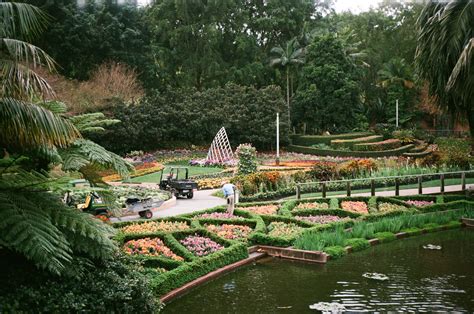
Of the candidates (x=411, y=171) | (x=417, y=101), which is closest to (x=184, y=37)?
(x=417, y=101)

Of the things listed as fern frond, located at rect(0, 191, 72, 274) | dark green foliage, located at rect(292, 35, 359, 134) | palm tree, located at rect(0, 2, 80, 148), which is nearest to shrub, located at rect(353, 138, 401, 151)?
dark green foliage, located at rect(292, 35, 359, 134)

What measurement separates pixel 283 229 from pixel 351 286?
175 inches

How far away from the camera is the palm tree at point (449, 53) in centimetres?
1822

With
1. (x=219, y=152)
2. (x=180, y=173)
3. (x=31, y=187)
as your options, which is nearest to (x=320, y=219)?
(x=31, y=187)

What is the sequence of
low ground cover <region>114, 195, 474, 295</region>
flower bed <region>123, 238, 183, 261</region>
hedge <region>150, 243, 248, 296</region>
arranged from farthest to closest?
flower bed <region>123, 238, 183, 261</region> < low ground cover <region>114, 195, 474, 295</region> < hedge <region>150, 243, 248, 296</region>

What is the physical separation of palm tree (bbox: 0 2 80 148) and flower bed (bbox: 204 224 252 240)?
24.0 feet

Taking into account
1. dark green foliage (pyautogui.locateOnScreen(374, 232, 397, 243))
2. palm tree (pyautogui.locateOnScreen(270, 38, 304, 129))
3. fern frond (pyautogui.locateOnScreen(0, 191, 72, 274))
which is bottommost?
dark green foliage (pyautogui.locateOnScreen(374, 232, 397, 243))

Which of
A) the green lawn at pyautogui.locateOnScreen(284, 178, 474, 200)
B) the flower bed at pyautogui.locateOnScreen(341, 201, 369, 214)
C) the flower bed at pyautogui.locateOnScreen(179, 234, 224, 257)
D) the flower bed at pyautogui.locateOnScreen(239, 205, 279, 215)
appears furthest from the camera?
the green lawn at pyautogui.locateOnScreen(284, 178, 474, 200)

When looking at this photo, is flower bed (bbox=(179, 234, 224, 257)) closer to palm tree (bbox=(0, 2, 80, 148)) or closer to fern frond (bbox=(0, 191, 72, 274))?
palm tree (bbox=(0, 2, 80, 148))

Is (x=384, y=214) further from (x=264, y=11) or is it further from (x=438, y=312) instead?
(x=264, y=11)

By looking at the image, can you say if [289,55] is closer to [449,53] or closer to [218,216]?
[449,53]

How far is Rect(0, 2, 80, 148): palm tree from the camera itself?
6836 mm

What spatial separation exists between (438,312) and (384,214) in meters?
8.45

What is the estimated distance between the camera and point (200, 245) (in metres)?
12.9
